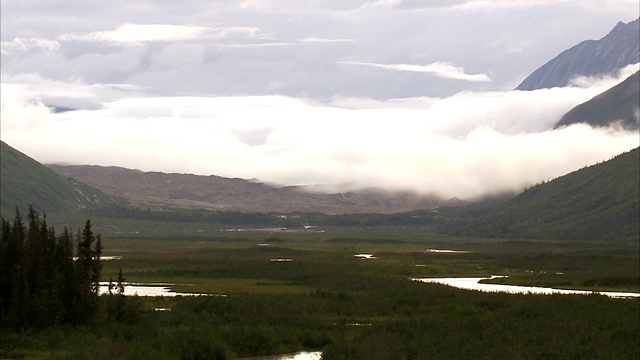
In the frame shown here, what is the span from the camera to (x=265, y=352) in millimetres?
81500

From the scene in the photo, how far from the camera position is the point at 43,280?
90938mm

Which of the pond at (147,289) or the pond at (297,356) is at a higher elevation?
the pond at (147,289)

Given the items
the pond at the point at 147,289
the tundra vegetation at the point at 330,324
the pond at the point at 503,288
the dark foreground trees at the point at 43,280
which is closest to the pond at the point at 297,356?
the tundra vegetation at the point at 330,324

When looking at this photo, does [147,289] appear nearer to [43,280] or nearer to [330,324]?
[43,280]

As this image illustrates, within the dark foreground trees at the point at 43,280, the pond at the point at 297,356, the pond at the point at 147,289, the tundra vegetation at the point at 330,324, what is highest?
the dark foreground trees at the point at 43,280

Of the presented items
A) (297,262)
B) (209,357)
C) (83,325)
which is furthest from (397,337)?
(297,262)

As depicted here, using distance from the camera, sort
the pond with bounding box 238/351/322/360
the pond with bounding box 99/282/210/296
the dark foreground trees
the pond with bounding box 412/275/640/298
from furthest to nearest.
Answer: the pond with bounding box 412/275/640/298, the pond with bounding box 99/282/210/296, the dark foreground trees, the pond with bounding box 238/351/322/360

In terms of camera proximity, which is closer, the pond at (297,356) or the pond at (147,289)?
the pond at (297,356)

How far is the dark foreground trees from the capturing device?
8744 centimetres

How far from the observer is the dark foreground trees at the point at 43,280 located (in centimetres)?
8744

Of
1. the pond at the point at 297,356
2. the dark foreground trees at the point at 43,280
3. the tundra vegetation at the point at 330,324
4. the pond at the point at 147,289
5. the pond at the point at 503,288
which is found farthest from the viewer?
the pond at the point at 503,288

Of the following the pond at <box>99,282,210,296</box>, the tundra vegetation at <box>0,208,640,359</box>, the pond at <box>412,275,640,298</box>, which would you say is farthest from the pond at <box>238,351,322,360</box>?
the pond at <box>412,275,640,298</box>

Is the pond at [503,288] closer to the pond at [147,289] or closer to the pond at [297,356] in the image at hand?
the pond at [147,289]

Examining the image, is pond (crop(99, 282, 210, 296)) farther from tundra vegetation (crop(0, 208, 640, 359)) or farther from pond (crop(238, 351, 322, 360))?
pond (crop(238, 351, 322, 360))
